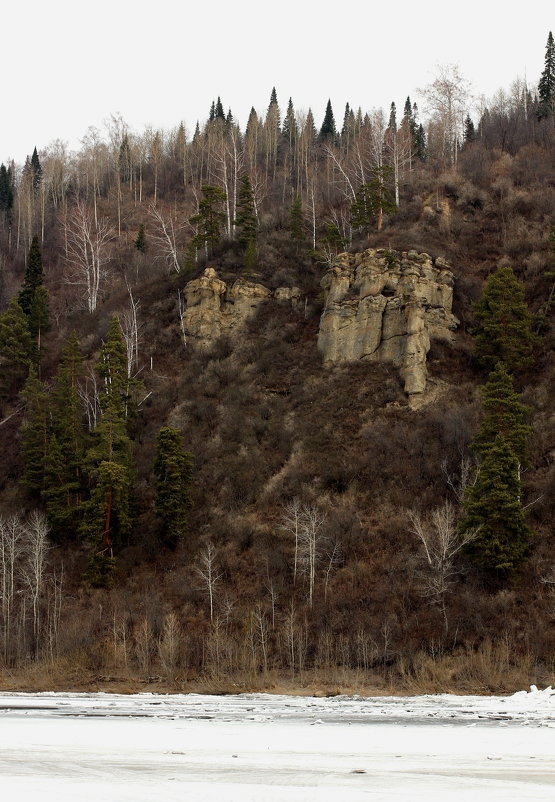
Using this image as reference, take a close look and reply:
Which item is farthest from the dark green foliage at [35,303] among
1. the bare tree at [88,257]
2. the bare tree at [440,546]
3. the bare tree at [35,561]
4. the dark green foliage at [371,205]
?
the bare tree at [440,546]

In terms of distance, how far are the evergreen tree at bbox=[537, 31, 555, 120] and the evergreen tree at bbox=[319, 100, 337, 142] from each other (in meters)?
39.1

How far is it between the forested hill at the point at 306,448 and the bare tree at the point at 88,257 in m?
1.81

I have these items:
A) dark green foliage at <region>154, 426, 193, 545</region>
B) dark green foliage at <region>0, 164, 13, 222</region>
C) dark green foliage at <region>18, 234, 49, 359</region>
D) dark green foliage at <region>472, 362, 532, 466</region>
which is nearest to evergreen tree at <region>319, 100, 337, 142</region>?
dark green foliage at <region>0, 164, 13, 222</region>

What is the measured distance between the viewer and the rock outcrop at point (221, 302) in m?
57.7

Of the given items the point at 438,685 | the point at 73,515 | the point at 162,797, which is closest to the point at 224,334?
the point at 73,515

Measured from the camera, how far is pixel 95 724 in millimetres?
13227

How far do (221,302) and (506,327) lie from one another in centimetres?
2576

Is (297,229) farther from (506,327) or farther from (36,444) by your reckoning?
(36,444)

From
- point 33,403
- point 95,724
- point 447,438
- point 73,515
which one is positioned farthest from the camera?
point 33,403

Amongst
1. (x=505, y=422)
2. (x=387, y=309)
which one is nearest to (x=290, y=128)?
(x=387, y=309)

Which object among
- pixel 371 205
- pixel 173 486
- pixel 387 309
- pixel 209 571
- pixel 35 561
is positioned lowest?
pixel 209 571

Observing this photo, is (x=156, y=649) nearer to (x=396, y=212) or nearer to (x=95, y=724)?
(x=95, y=724)

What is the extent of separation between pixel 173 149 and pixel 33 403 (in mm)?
89624

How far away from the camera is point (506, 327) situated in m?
43.9
